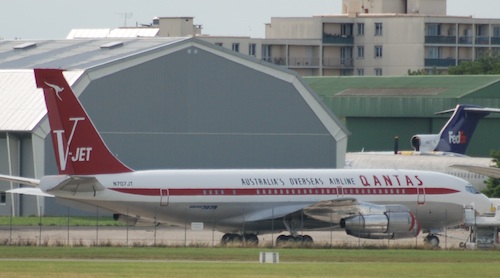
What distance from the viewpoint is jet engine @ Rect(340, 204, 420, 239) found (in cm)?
5809

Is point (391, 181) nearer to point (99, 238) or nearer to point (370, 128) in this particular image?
point (99, 238)

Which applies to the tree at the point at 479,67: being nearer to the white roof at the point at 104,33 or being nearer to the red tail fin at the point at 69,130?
the white roof at the point at 104,33

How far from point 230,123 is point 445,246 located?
2335 centimetres

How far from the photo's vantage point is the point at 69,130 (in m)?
57.1

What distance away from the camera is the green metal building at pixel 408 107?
109188 mm

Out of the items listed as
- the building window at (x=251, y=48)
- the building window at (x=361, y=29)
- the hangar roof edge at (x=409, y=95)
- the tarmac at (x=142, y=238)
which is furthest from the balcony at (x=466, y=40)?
the tarmac at (x=142, y=238)

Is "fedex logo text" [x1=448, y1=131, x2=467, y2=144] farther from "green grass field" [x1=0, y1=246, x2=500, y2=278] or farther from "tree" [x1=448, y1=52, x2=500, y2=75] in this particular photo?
"tree" [x1=448, y1=52, x2=500, y2=75]

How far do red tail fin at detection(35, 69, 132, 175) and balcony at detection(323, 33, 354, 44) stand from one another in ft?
420

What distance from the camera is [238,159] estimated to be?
81.6 metres

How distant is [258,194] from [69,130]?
8.27m

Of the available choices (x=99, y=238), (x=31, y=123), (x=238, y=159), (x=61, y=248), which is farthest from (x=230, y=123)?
(x=61, y=248)

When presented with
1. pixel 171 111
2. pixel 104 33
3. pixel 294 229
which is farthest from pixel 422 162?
pixel 104 33

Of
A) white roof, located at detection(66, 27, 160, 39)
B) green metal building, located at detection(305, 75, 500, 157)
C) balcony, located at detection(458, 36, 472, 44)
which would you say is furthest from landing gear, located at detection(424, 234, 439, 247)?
balcony, located at detection(458, 36, 472, 44)

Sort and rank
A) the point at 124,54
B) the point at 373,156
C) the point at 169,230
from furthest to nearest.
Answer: the point at 373,156 → the point at 124,54 → the point at 169,230
